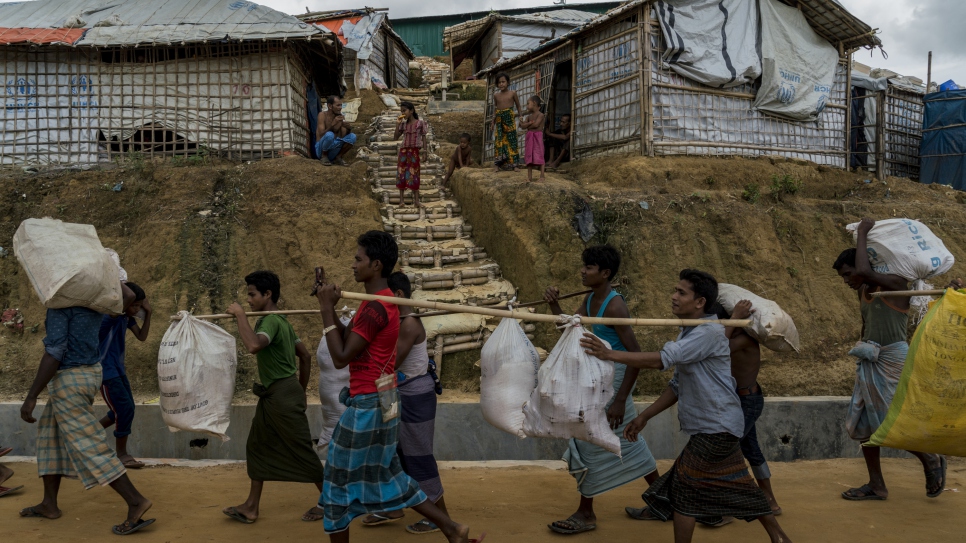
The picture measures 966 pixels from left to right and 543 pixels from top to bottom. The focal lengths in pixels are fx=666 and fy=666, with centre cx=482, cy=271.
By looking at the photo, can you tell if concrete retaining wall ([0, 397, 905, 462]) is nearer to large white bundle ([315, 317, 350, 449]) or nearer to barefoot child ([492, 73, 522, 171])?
large white bundle ([315, 317, 350, 449])

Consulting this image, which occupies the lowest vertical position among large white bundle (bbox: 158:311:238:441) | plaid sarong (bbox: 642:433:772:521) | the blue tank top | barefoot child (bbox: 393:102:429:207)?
plaid sarong (bbox: 642:433:772:521)

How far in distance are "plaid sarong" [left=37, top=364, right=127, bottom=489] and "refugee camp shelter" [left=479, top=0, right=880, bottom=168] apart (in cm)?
771

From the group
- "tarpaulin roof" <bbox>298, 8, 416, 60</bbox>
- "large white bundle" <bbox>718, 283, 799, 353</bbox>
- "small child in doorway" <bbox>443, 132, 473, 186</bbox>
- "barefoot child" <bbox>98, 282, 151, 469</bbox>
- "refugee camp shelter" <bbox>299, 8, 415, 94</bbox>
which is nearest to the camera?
"large white bundle" <bbox>718, 283, 799, 353</bbox>

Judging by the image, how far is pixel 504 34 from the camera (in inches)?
757

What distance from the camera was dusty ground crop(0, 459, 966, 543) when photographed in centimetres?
360

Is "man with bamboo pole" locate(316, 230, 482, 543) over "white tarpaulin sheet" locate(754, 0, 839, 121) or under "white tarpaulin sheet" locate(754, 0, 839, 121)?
under

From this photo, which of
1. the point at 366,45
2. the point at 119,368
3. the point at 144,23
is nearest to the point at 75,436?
the point at 119,368

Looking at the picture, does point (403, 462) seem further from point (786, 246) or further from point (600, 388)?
point (786, 246)

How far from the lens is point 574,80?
11109 millimetres

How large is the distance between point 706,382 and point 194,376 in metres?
2.68

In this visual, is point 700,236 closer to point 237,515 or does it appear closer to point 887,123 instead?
point 237,515

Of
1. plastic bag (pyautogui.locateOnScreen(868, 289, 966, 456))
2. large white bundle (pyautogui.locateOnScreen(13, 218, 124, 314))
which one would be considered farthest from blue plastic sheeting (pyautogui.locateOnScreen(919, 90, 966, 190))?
large white bundle (pyautogui.locateOnScreen(13, 218, 124, 314))

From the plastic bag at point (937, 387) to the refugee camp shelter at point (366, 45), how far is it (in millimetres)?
16100

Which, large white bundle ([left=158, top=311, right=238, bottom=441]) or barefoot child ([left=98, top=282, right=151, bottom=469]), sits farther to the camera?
barefoot child ([left=98, top=282, right=151, bottom=469])
